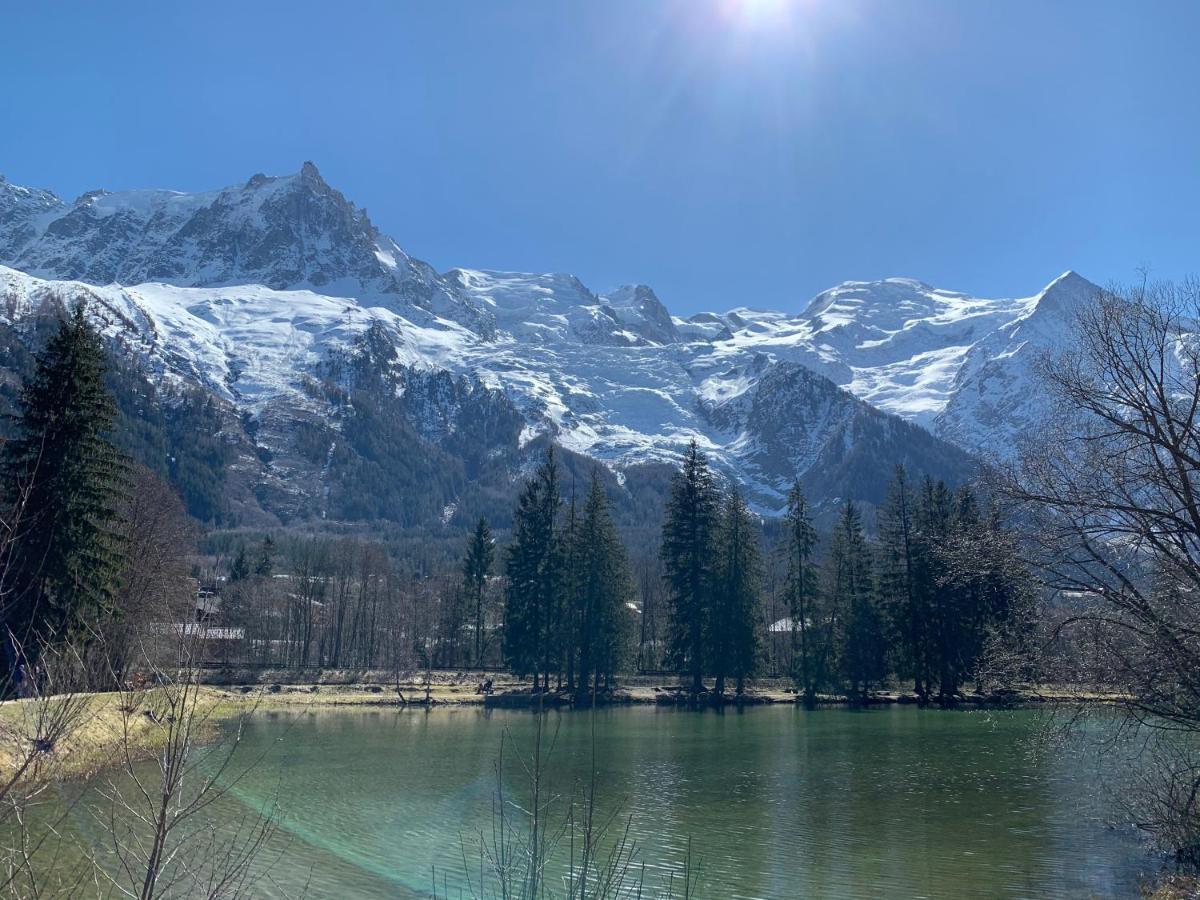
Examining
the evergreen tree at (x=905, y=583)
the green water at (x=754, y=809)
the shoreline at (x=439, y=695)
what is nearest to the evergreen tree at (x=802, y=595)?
the shoreline at (x=439, y=695)

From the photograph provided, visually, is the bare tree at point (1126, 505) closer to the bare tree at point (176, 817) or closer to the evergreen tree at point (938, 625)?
the bare tree at point (176, 817)

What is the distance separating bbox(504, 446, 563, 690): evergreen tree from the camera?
2330 inches

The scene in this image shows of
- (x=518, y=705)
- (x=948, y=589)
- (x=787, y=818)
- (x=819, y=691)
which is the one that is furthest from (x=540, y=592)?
(x=787, y=818)

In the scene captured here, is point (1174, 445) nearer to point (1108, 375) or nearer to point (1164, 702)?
point (1108, 375)

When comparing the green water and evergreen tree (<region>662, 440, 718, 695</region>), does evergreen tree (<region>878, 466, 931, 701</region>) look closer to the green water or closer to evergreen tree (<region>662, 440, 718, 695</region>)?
evergreen tree (<region>662, 440, 718, 695</region>)

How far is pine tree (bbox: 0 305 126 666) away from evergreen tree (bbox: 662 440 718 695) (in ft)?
117

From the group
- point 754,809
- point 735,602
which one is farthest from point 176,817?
point 735,602

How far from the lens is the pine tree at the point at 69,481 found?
28.0m

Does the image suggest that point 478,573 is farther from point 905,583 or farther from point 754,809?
point 754,809

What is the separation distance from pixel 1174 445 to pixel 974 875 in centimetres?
861

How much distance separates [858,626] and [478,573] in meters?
36.4

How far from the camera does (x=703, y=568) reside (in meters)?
59.5

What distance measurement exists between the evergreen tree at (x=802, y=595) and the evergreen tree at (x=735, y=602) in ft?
10.8

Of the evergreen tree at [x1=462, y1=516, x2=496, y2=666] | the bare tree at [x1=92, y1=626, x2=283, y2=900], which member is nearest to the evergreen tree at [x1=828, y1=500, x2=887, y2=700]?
the evergreen tree at [x1=462, y1=516, x2=496, y2=666]
